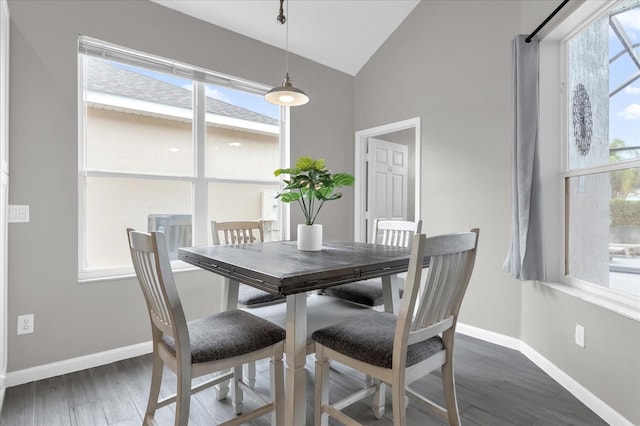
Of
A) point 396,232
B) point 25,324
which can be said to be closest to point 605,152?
point 396,232

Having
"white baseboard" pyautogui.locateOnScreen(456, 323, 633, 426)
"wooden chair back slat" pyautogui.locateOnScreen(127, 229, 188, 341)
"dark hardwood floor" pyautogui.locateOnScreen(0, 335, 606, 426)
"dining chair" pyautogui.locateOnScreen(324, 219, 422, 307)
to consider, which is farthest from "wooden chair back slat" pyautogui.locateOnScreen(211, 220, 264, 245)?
"white baseboard" pyautogui.locateOnScreen(456, 323, 633, 426)

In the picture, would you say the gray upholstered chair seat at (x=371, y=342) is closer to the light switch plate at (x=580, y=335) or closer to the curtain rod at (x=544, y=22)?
the light switch plate at (x=580, y=335)

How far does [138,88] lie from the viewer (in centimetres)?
277

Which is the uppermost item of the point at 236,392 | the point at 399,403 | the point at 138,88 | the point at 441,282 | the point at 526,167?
the point at 138,88

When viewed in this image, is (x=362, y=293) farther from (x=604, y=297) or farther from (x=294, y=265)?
(x=604, y=297)

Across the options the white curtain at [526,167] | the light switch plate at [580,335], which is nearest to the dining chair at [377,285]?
the white curtain at [526,167]

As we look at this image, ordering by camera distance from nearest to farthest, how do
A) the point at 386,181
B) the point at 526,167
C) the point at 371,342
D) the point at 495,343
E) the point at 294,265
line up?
the point at 371,342 < the point at 294,265 < the point at 526,167 < the point at 495,343 < the point at 386,181

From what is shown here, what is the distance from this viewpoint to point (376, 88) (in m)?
3.92

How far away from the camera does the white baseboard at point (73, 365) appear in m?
2.19

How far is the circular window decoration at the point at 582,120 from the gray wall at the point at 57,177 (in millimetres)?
3000

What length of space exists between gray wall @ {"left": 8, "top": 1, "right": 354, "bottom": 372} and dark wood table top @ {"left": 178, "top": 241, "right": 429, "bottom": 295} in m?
1.07

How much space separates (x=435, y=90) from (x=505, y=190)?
1187mm

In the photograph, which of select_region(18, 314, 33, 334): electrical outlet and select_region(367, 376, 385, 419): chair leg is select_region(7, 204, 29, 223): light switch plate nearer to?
select_region(18, 314, 33, 334): electrical outlet

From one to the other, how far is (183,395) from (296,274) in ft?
2.10
